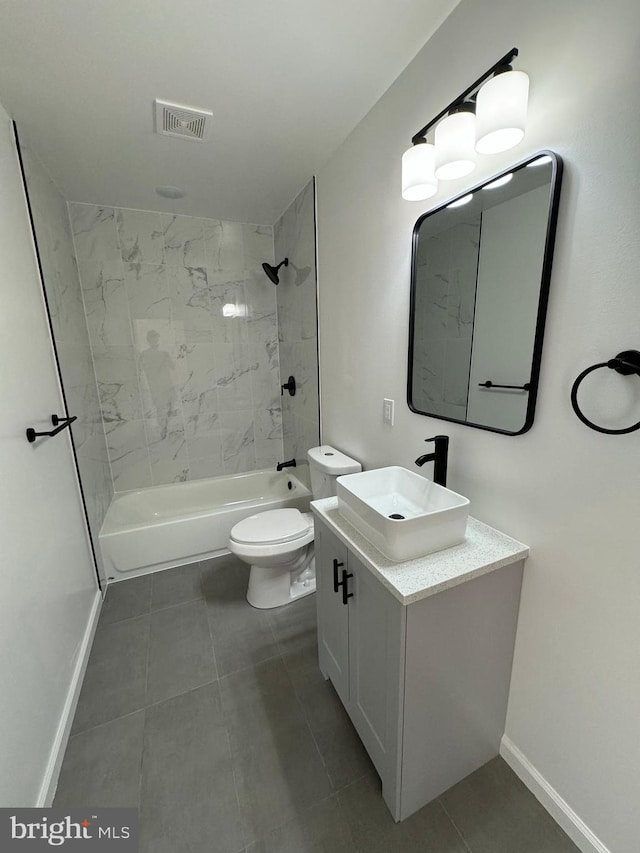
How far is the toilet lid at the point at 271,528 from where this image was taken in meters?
1.86

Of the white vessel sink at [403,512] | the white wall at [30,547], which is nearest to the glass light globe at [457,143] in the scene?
the white vessel sink at [403,512]

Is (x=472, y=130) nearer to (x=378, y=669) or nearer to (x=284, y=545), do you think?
(x=378, y=669)

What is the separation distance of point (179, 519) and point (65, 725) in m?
1.16

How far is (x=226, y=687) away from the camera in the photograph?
1.49 metres

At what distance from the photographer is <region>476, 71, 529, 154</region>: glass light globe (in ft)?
2.71

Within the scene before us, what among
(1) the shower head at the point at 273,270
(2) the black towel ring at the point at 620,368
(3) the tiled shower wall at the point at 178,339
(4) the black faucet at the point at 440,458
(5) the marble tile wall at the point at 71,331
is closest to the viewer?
(2) the black towel ring at the point at 620,368

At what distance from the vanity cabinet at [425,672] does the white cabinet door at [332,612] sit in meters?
0.01

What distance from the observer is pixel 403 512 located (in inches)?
51.8

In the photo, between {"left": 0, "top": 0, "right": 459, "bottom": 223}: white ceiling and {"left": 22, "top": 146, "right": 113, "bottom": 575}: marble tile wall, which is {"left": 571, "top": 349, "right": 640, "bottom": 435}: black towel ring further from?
{"left": 22, "top": 146, "right": 113, "bottom": 575}: marble tile wall

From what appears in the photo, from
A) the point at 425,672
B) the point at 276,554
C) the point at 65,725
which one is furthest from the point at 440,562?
the point at 65,725

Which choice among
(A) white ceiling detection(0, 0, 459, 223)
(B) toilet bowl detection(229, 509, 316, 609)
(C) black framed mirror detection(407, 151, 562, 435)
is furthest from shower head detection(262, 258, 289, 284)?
(B) toilet bowl detection(229, 509, 316, 609)

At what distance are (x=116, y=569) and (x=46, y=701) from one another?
3.63ft

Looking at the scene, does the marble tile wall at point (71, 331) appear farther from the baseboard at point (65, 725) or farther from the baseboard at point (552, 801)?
the baseboard at point (552, 801)

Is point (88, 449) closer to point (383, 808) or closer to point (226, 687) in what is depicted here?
point (226, 687)
